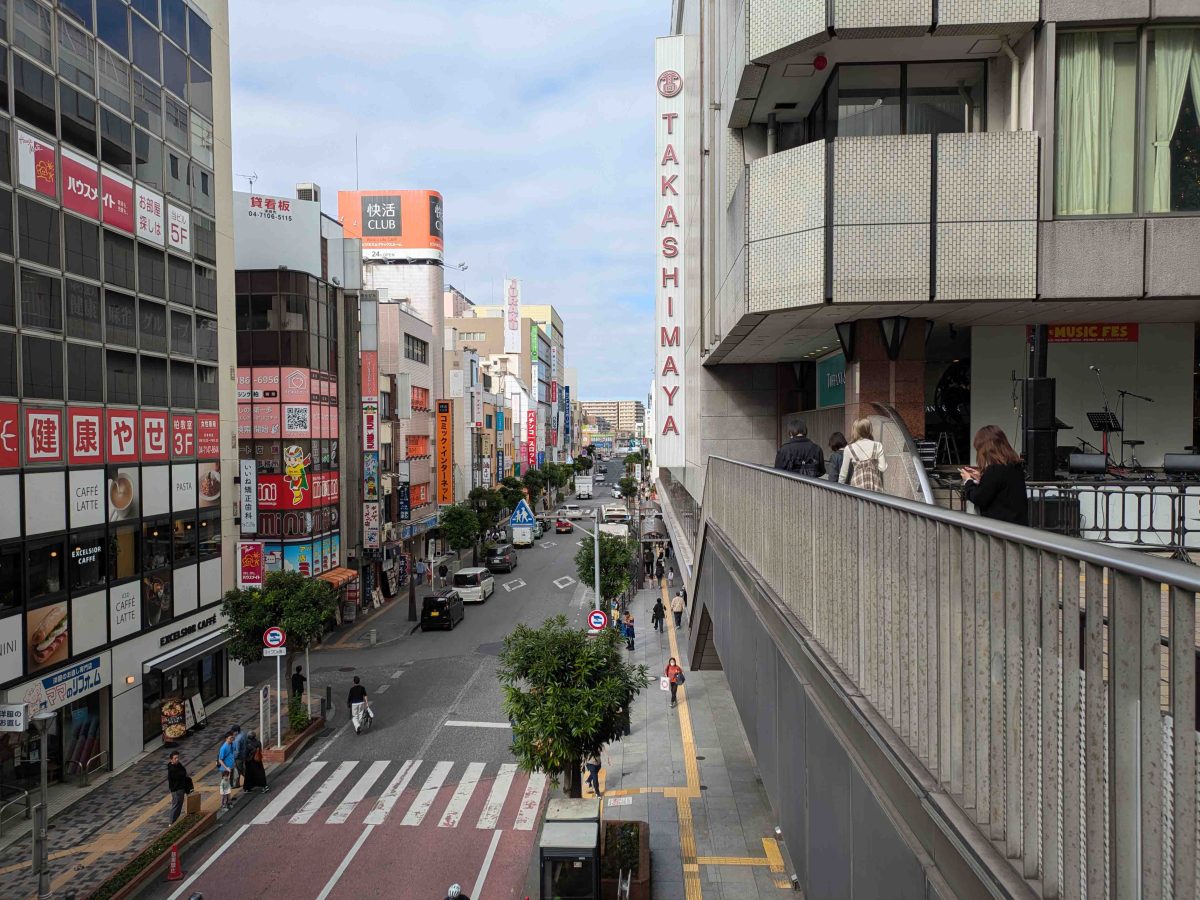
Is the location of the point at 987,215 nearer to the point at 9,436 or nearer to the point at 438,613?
the point at 9,436

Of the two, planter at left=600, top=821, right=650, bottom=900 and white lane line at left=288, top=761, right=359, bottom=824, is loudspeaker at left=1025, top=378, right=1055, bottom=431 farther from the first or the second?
white lane line at left=288, top=761, right=359, bottom=824

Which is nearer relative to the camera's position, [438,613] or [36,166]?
[36,166]

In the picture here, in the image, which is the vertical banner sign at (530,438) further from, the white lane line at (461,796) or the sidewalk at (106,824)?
the white lane line at (461,796)

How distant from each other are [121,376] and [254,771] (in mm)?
10380

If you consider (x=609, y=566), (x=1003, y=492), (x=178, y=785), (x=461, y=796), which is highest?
(x=1003, y=492)

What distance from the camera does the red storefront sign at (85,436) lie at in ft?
62.6

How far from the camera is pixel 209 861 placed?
15.9 metres

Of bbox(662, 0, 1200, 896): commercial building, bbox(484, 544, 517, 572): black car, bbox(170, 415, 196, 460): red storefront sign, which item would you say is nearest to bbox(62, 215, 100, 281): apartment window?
bbox(170, 415, 196, 460): red storefront sign

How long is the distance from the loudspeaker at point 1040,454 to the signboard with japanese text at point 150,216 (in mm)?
21892

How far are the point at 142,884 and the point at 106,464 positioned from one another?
1018 cm

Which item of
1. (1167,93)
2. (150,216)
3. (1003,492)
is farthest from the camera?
(150,216)

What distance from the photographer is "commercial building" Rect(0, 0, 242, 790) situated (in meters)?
17.5

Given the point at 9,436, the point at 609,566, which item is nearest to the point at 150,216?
the point at 9,436

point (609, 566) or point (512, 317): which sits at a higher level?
point (512, 317)
